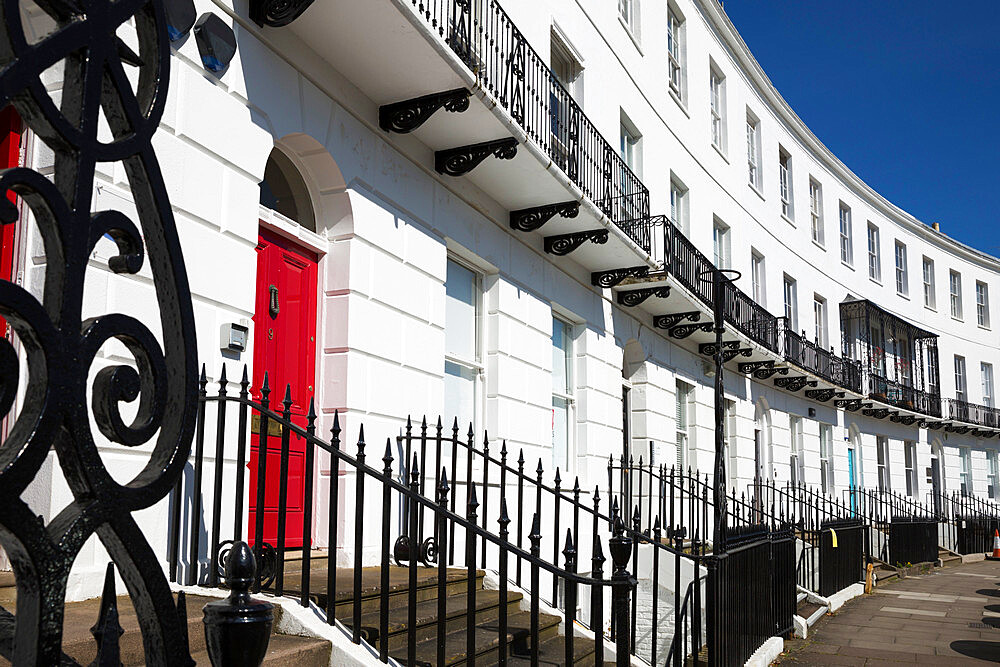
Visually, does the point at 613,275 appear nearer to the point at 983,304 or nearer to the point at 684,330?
the point at 684,330

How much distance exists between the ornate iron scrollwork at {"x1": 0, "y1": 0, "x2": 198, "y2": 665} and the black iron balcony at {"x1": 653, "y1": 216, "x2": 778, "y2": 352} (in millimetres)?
10013

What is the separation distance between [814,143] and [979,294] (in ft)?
48.6

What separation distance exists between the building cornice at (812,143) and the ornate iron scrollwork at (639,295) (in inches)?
286

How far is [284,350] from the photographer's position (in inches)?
263

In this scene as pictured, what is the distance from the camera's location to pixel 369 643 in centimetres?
469

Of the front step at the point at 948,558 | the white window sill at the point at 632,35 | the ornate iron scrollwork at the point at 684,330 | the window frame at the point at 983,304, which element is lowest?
the front step at the point at 948,558

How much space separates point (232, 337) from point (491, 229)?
15.0 ft

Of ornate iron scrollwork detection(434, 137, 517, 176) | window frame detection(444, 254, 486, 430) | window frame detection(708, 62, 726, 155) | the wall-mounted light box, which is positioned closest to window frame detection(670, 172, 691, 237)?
window frame detection(708, 62, 726, 155)

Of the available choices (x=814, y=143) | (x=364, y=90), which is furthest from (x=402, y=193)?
(x=814, y=143)

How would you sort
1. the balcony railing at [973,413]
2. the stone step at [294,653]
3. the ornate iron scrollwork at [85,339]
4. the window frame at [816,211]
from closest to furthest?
the ornate iron scrollwork at [85,339], the stone step at [294,653], the window frame at [816,211], the balcony railing at [973,413]

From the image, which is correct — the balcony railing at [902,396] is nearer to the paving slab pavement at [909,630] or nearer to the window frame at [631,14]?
the paving slab pavement at [909,630]

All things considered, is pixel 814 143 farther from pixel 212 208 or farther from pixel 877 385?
pixel 212 208

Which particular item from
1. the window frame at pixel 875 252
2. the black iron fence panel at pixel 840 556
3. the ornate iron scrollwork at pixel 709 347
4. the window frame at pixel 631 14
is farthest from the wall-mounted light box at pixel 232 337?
the window frame at pixel 875 252

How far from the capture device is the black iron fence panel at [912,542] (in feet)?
58.8
